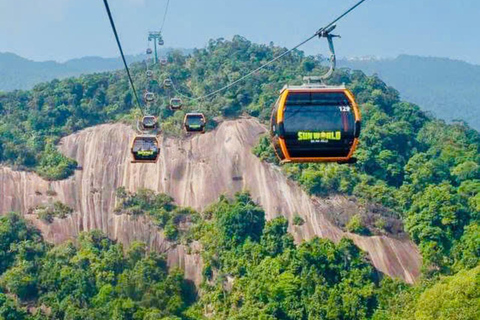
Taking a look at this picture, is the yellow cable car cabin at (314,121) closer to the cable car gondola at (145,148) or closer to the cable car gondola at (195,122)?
the cable car gondola at (145,148)

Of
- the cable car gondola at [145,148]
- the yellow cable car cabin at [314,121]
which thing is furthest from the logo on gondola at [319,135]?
the cable car gondola at [145,148]

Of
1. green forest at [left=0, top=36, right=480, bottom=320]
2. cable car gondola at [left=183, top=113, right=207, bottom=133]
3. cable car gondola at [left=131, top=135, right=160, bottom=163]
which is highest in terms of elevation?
cable car gondola at [left=183, top=113, right=207, bottom=133]

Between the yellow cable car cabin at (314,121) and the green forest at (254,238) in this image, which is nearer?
the yellow cable car cabin at (314,121)

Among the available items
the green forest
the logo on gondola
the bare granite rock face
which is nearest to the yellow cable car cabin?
the logo on gondola

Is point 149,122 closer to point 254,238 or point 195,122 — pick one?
point 195,122

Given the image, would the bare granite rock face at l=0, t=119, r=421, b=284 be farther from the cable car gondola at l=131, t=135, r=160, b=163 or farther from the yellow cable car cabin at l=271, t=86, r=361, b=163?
the yellow cable car cabin at l=271, t=86, r=361, b=163

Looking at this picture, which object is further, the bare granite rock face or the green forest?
the bare granite rock face

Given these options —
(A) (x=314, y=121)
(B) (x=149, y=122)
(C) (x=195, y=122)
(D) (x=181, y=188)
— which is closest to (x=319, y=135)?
(A) (x=314, y=121)

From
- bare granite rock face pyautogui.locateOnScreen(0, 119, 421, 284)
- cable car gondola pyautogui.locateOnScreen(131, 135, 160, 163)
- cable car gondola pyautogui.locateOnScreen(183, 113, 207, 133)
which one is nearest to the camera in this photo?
cable car gondola pyautogui.locateOnScreen(131, 135, 160, 163)
